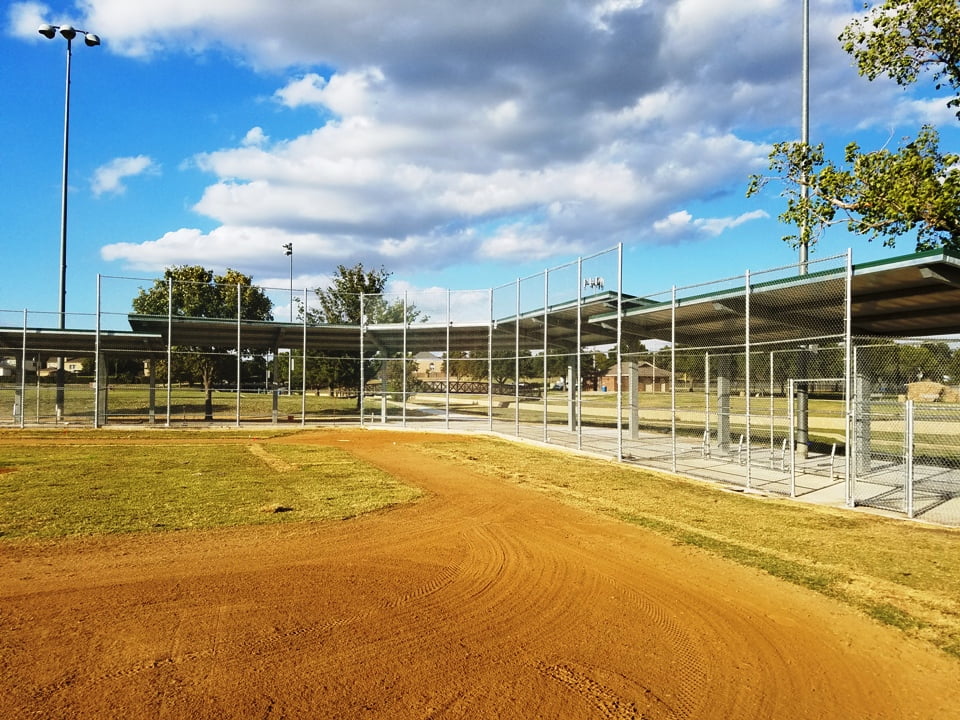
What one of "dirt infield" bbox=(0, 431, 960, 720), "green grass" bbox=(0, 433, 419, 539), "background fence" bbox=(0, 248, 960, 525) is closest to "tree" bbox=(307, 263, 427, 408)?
"background fence" bbox=(0, 248, 960, 525)

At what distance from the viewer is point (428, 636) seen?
502 cm

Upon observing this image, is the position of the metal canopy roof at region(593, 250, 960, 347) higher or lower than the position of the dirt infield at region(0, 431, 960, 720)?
higher

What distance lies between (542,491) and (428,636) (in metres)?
6.95

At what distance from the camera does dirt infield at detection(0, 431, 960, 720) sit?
4.02 m

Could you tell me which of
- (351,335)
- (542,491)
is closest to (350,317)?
(351,335)

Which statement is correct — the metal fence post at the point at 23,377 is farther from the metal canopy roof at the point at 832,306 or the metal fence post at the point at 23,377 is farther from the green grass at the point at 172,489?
the metal canopy roof at the point at 832,306

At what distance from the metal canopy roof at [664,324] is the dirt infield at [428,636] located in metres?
6.80

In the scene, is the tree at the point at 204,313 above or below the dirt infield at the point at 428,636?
above

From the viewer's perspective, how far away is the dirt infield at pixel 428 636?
4016 mm

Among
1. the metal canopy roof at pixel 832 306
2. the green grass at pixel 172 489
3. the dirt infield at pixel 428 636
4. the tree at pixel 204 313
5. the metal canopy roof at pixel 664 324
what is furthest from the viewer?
the tree at pixel 204 313

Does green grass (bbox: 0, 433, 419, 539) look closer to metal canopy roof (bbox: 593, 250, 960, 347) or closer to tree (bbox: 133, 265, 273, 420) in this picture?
metal canopy roof (bbox: 593, 250, 960, 347)

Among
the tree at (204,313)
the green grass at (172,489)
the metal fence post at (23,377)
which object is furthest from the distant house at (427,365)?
the metal fence post at (23,377)

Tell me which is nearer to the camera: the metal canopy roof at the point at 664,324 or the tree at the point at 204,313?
the metal canopy roof at the point at 664,324

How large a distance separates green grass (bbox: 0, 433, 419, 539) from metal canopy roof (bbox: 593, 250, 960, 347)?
8347mm
